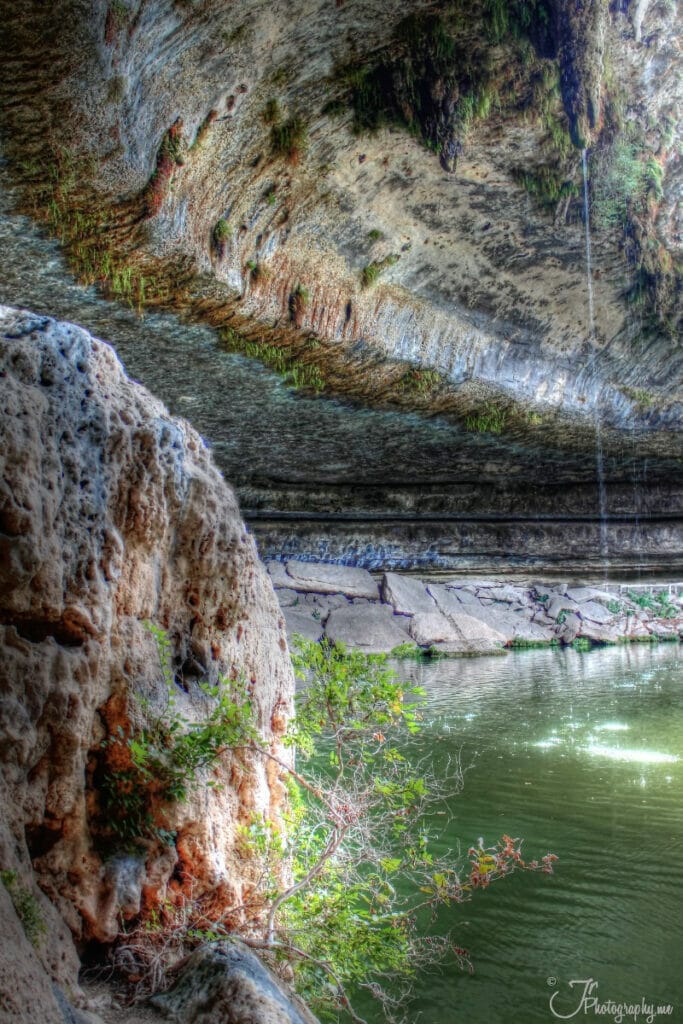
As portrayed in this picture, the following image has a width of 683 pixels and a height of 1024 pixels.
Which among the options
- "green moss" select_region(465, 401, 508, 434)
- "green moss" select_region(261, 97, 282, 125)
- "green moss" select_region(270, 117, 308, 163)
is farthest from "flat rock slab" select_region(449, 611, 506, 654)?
"green moss" select_region(261, 97, 282, 125)

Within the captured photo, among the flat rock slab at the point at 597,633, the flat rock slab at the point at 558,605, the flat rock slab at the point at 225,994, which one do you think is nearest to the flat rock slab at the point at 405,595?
the flat rock slab at the point at 558,605

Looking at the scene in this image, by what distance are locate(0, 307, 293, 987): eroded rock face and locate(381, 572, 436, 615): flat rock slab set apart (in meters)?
16.6

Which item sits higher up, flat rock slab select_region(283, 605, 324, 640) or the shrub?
the shrub

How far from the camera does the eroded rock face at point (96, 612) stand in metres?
2.56

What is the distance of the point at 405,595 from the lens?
811 inches

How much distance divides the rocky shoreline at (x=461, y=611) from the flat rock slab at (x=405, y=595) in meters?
→ 0.03

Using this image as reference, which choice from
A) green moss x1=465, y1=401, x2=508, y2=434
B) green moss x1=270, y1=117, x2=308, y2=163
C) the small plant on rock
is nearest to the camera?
the small plant on rock

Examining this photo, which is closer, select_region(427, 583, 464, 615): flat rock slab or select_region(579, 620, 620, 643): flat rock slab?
select_region(427, 583, 464, 615): flat rock slab

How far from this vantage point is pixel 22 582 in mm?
2557

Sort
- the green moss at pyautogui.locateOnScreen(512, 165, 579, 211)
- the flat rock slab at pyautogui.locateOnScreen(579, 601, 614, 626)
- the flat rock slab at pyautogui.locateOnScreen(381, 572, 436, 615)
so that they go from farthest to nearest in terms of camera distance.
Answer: the flat rock slab at pyautogui.locateOnScreen(579, 601, 614, 626), the flat rock slab at pyautogui.locateOnScreen(381, 572, 436, 615), the green moss at pyautogui.locateOnScreen(512, 165, 579, 211)

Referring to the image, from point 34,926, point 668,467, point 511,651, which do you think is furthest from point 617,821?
point 511,651

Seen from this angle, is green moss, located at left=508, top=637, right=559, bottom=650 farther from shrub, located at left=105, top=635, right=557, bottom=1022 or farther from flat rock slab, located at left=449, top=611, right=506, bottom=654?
shrub, located at left=105, top=635, right=557, bottom=1022

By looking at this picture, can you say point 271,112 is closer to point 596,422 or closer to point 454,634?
point 596,422

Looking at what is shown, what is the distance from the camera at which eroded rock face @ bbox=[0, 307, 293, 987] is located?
2.56 metres
